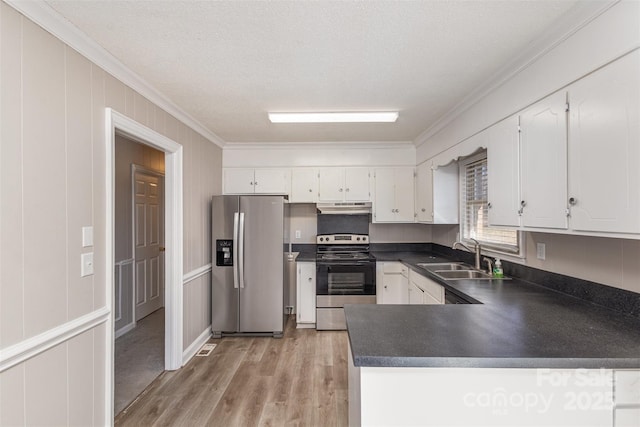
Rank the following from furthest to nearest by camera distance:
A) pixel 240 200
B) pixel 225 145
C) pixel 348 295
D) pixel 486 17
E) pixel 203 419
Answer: pixel 225 145, pixel 348 295, pixel 240 200, pixel 203 419, pixel 486 17

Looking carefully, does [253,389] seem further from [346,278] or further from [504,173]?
[504,173]

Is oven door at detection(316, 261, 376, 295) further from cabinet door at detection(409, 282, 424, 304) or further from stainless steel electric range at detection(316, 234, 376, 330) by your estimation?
cabinet door at detection(409, 282, 424, 304)

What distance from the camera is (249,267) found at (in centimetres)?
355

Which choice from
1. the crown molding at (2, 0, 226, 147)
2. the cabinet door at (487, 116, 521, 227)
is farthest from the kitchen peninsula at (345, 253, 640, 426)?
the crown molding at (2, 0, 226, 147)

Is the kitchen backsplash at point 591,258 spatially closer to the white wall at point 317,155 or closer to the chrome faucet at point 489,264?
the chrome faucet at point 489,264

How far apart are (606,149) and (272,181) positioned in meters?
3.36

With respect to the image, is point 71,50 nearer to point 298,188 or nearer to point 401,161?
point 298,188

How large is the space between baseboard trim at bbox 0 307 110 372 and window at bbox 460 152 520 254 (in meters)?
2.97

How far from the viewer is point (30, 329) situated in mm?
1385

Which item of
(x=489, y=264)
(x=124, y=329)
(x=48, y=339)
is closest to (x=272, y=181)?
(x=124, y=329)

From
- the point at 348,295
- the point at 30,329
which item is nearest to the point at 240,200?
the point at 348,295

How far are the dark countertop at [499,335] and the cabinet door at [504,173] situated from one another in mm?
568

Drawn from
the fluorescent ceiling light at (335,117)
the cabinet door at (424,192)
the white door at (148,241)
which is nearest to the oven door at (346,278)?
the cabinet door at (424,192)

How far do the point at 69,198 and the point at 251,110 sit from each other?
5.39 ft
